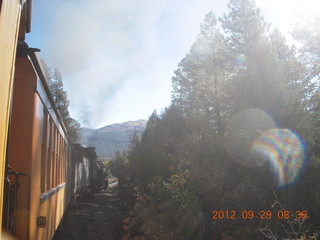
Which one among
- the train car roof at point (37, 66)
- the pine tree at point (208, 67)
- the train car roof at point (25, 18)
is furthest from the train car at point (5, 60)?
the pine tree at point (208, 67)

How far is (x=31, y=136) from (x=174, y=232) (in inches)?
226

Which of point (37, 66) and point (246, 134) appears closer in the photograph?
point (37, 66)

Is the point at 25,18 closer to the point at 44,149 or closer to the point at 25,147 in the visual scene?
the point at 25,147

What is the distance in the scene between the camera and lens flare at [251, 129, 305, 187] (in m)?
8.43

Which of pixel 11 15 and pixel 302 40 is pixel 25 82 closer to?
pixel 11 15

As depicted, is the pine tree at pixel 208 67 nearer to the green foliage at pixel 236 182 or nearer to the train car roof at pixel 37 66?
the green foliage at pixel 236 182

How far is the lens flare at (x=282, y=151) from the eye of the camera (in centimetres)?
843

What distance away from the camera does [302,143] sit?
8.91 metres

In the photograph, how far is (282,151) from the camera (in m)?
9.00

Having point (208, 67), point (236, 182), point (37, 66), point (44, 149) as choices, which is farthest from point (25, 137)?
point (208, 67)

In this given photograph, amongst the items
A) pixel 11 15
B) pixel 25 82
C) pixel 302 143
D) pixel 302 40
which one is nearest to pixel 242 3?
pixel 302 40
